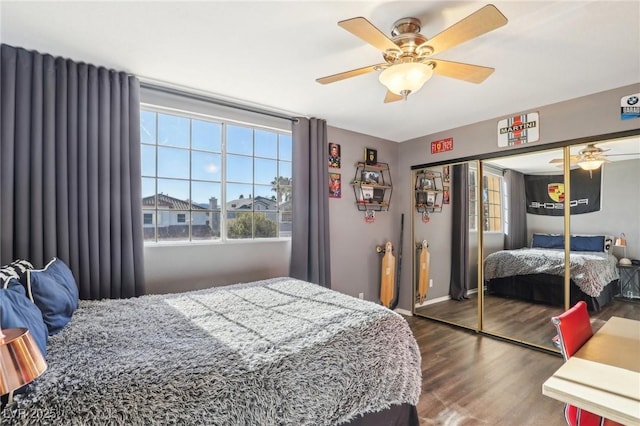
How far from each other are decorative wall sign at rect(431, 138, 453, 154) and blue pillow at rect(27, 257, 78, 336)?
3.79m

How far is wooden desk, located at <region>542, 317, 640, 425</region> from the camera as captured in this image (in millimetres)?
876

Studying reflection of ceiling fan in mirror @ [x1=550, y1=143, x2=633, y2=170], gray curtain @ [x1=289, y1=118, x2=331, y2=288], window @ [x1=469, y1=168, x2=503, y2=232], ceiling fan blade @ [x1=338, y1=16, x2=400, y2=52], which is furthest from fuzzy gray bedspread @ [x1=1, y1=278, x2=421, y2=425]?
reflection of ceiling fan in mirror @ [x1=550, y1=143, x2=633, y2=170]

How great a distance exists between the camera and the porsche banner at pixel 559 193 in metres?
2.73

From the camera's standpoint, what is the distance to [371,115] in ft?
10.7

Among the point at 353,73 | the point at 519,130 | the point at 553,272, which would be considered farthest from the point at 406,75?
the point at 553,272

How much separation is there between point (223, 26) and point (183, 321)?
1.71 m

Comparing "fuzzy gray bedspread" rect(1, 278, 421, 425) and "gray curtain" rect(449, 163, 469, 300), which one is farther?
"gray curtain" rect(449, 163, 469, 300)

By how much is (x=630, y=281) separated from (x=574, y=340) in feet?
6.61

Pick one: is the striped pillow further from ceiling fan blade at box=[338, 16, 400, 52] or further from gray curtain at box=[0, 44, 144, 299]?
ceiling fan blade at box=[338, 16, 400, 52]

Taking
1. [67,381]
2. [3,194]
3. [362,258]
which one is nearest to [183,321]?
[67,381]

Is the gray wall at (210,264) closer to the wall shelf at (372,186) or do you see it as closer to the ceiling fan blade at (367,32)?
the wall shelf at (372,186)

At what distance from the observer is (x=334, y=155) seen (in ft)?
11.9

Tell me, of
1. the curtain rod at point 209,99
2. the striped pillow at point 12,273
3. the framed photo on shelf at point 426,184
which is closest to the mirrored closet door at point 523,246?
the framed photo on shelf at point 426,184

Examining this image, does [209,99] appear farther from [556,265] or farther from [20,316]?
[556,265]
